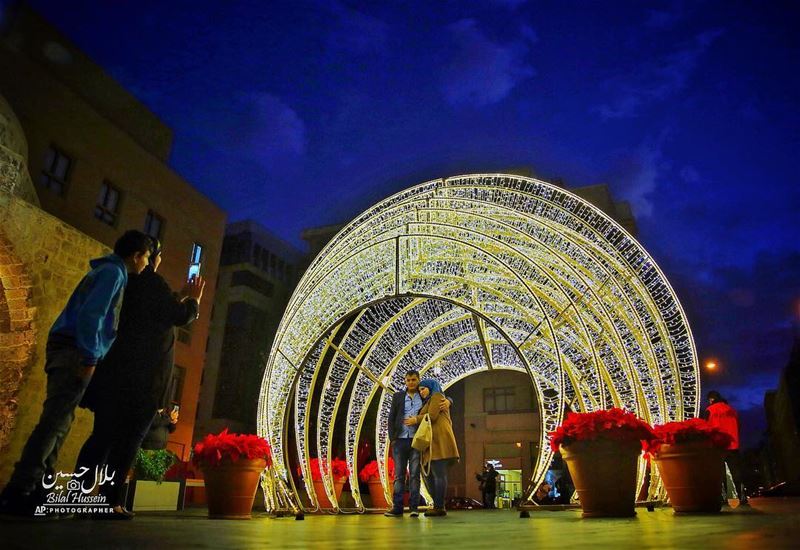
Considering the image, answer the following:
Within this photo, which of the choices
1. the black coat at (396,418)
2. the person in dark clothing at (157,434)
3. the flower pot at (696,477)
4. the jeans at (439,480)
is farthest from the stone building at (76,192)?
the flower pot at (696,477)

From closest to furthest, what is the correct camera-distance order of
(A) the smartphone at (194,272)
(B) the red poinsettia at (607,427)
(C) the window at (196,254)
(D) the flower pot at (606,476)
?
(A) the smartphone at (194,272) → (D) the flower pot at (606,476) → (B) the red poinsettia at (607,427) → (C) the window at (196,254)

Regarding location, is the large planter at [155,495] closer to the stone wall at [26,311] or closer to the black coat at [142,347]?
the stone wall at [26,311]

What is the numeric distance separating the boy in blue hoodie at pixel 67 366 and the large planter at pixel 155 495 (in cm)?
726

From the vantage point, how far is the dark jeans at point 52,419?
3.73 metres

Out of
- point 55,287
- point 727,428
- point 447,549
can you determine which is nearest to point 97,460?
point 447,549

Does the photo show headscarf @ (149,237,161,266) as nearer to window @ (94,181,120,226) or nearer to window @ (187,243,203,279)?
window @ (94,181,120,226)

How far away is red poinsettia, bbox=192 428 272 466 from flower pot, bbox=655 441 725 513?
16.0 feet

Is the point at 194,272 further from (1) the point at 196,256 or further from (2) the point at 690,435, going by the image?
(1) the point at 196,256

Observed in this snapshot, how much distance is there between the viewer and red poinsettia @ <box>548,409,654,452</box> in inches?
237

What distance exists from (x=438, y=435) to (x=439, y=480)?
1.82 feet

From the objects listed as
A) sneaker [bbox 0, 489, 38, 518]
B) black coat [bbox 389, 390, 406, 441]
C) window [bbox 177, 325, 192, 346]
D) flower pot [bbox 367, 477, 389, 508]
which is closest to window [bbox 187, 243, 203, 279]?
window [bbox 177, 325, 192, 346]

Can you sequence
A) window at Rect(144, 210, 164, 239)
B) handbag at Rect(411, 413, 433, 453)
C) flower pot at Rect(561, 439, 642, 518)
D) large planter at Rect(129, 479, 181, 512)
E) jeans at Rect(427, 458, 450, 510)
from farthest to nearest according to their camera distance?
window at Rect(144, 210, 164, 239) < large planter at Rect(129, 479, 181, 512) < handbag at Rect(411, 413, 433, 453) < jeans at Rect(427, 458, 450, 510) < flower pot at Rect(561, 439, 642, 518)

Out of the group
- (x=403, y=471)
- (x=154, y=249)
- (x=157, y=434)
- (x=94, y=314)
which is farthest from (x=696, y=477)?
(x=94, y=314)

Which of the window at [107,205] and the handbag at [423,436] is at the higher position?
the window at [107,205]
